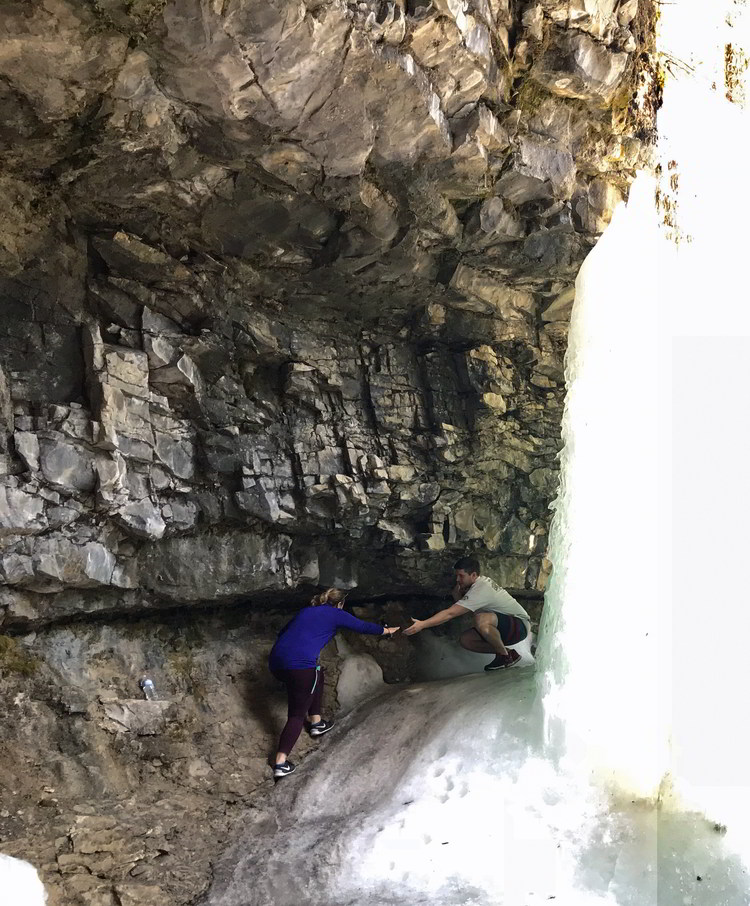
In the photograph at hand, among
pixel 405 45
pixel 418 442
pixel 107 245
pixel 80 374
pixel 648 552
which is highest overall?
pixel 405 45

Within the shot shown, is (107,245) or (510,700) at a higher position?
(107,245)

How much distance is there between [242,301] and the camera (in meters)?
7.39

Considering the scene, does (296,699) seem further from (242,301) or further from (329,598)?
(242,301)

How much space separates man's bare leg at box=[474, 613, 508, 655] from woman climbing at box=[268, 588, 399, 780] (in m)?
1.16

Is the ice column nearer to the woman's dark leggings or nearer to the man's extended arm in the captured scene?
the man's extended arm

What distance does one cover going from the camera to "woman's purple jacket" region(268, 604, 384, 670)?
679 cm

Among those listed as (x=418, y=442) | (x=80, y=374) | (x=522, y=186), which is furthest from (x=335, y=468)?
(x=522, y=186)

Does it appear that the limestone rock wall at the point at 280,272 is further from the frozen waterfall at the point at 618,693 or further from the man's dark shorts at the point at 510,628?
the man's dark shorts at the point at 510,628

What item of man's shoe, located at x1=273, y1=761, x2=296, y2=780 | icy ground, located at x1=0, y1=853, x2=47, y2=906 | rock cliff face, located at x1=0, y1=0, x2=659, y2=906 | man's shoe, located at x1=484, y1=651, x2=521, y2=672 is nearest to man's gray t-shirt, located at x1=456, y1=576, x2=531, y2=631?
man's shoe, located at x1=484, y1=651, x2=521, y2=672

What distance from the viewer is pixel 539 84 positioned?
21.3 ft

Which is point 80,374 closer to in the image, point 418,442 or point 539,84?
point 418,442

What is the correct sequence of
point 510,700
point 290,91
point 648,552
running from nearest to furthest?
1. point 290,91
2. point 648,552
3. point 510,700

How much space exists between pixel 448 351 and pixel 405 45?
3.78 meters

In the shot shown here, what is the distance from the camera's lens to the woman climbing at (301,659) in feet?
21.9
